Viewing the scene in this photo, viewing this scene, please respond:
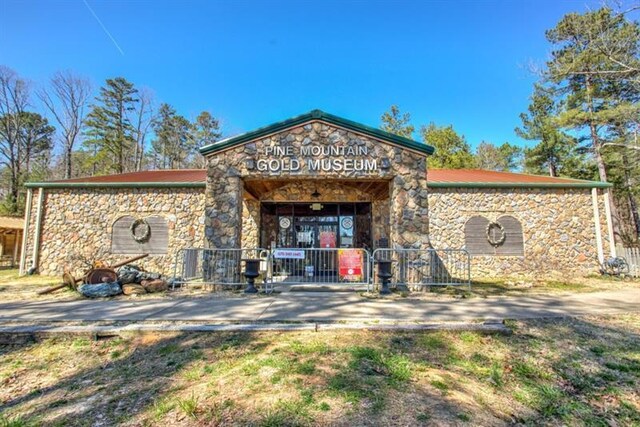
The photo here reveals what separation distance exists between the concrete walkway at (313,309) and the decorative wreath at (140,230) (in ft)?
18.6

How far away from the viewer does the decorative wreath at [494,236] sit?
12000 mm

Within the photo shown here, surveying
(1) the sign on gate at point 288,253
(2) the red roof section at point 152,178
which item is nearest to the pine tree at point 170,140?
(2) the red roof section at point 152,178

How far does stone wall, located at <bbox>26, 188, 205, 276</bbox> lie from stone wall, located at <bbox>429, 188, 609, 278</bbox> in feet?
31.8

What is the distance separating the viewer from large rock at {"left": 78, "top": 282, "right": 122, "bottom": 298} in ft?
22.7

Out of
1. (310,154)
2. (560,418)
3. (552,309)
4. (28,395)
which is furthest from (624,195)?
(28,395)

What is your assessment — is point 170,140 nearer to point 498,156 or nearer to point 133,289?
point 133,289

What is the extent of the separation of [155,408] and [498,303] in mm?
6300

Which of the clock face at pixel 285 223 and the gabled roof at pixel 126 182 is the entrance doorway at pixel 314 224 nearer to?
the clock face at pixel 285 223

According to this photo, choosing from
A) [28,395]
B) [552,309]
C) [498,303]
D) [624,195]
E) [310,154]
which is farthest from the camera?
[624,195]

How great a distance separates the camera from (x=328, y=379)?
3.04 metres

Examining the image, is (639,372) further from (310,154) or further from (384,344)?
(310,154)

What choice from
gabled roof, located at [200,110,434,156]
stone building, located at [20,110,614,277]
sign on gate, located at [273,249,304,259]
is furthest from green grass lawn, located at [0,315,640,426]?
stone building, located at [20,110,614,277]

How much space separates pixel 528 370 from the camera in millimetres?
3453

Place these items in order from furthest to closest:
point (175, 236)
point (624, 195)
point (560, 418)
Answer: point (624, 195) < point (175, 236) < point (560, 418)
